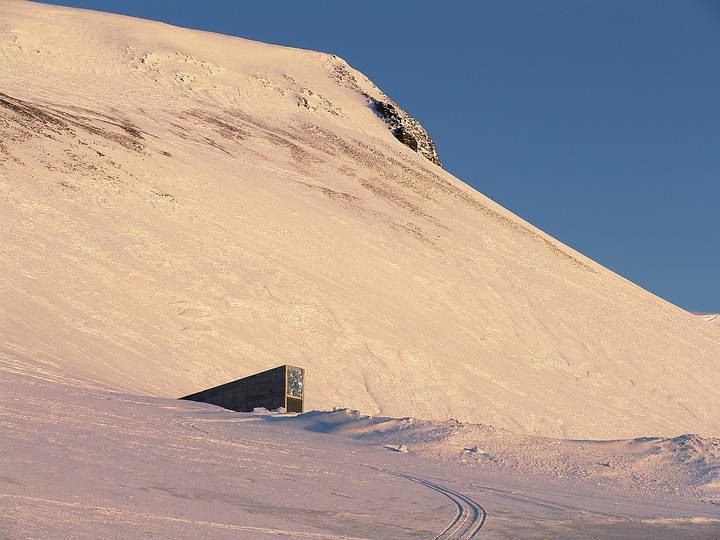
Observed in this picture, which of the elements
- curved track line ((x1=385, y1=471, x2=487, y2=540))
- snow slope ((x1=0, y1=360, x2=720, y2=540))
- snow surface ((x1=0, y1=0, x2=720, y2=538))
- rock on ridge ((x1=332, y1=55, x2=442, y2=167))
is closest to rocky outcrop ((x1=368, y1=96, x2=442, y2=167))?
rock on ridge ((x1=332, y1=55, x2=442, y2=167))

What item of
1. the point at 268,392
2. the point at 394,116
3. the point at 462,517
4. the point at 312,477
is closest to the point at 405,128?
the point at 394,116

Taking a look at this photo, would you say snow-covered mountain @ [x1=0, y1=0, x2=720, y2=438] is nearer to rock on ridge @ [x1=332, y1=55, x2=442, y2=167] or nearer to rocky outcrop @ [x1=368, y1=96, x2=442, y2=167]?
rocky outcrop @ [x1=368, y1=96, x2=442, y2=167]

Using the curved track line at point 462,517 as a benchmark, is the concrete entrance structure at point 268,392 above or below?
above

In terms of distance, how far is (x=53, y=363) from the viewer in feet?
48.0

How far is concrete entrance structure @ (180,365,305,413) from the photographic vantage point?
14.8 metres

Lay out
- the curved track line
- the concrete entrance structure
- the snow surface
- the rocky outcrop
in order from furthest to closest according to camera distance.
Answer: the rocky outcrop, the concrete entrance structure, the snow surface, the curved track line

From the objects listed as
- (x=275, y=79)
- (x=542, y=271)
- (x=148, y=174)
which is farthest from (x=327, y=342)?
(x=275, y=79)

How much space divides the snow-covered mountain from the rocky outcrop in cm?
814

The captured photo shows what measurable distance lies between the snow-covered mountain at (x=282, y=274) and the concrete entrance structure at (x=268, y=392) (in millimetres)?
1883

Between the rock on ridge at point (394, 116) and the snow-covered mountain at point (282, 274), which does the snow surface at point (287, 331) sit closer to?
the snow-covered mountain at point (282, 274)

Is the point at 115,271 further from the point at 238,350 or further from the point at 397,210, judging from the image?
the point at 397,210

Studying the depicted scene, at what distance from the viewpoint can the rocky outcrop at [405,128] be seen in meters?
61.3

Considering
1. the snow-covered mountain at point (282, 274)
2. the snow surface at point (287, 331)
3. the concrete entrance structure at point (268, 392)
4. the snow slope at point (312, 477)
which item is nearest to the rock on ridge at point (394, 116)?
the snow surface at point (287, 331)

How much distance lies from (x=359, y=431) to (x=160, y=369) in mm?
8256
